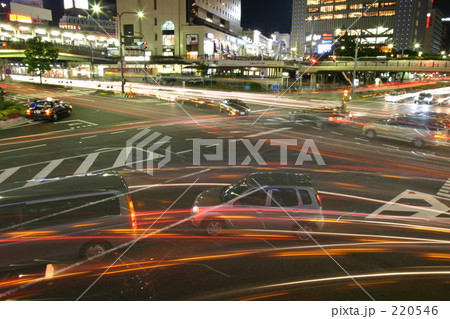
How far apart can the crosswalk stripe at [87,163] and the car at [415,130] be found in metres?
16.1

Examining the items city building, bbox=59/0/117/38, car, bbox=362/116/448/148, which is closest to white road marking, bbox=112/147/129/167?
car, bbox=362/116/448/148

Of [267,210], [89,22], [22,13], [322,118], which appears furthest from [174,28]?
[267,210]

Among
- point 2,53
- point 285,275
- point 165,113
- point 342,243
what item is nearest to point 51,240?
point 285,275

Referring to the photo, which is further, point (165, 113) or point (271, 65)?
point (271, 65)

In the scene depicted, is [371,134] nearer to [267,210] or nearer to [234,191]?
[234,191]

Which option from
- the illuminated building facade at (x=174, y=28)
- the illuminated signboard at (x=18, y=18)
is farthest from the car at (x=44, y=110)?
the illuminated signboard at (x=18, y=18)

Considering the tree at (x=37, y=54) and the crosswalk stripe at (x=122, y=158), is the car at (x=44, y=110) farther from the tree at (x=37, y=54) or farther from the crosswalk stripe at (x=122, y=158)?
the tree at (x=37, y=54)

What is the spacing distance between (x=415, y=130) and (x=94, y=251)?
60.3ft

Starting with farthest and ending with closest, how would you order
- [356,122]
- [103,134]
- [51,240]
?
[356,122] → [103,134] → [51,240]

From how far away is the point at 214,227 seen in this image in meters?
7.48

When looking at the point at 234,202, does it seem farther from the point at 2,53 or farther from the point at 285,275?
the point at 2,53

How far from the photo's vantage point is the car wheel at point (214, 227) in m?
7.45

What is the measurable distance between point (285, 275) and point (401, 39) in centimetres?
17319

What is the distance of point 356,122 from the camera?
26.4 metres
